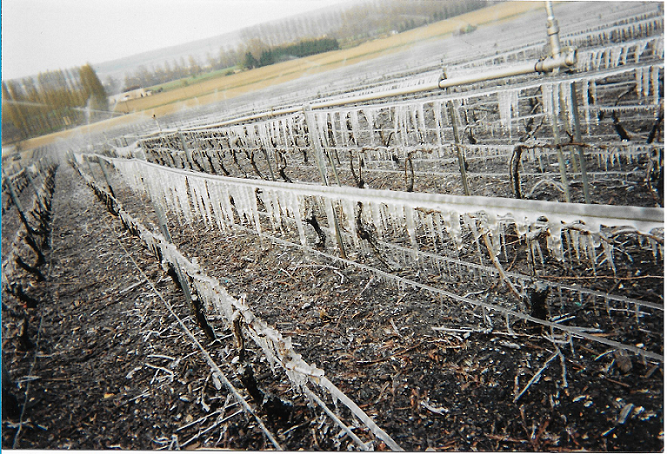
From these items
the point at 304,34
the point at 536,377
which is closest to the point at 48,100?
the point at 304,34

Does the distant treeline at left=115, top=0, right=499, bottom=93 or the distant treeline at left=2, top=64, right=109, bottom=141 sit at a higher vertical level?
the distant treeline at left=115, top=0, right=499, bottom=93

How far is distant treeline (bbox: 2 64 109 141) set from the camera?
155 cm

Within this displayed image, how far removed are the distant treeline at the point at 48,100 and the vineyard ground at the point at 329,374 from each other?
30.1 inches

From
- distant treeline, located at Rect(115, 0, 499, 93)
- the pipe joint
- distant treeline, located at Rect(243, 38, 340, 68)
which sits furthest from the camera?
distant treeline, located at Rect(243, 38, 340, 68)

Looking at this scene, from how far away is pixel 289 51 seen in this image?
2.87 metres

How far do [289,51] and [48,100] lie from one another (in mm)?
1622

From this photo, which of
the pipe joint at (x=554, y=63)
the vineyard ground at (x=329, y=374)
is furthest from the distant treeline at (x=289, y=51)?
the pipe joint at (x=554, y=63)

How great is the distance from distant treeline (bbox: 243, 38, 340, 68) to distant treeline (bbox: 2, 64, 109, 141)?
983 mm

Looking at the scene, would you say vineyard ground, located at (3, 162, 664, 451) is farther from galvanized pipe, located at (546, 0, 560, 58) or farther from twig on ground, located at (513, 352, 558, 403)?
galvanized pipe, located at (546, 0, 560, 58)

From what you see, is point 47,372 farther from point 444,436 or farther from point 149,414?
point 444,436

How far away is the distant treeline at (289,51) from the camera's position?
8.35 feet

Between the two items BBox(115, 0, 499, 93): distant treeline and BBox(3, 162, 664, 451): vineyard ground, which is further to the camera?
BBox(115, 0, 499, 93): distant treeline

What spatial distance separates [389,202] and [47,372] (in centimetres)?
149

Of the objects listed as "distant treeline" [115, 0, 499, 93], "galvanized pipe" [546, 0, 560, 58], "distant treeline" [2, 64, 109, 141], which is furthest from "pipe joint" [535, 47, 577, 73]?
"distant treeline" [2, 64, 109, 141]
